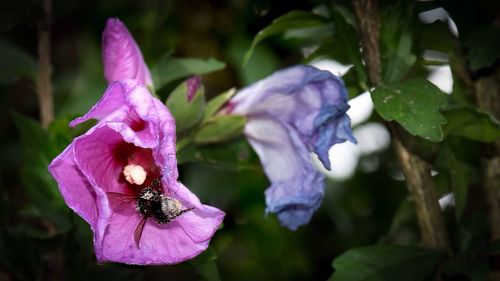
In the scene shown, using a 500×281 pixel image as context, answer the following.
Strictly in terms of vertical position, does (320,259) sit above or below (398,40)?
below

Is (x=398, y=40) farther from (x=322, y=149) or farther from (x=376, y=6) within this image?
(x=322, y=149)

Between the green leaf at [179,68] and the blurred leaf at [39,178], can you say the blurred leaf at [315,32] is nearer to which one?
the green leaf at [179,68]

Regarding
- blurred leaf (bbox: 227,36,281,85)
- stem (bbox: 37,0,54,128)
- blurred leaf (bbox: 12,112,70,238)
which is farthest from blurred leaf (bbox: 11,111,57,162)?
blurred leaf (bbox: 227,36,281,85)

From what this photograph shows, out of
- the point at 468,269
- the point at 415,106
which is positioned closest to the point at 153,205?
the point at 415,106

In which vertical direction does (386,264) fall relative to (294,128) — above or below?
below

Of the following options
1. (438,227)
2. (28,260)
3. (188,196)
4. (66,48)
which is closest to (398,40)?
(438,227)

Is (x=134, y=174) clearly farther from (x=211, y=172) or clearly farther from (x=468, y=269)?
(x=211, y=172)
